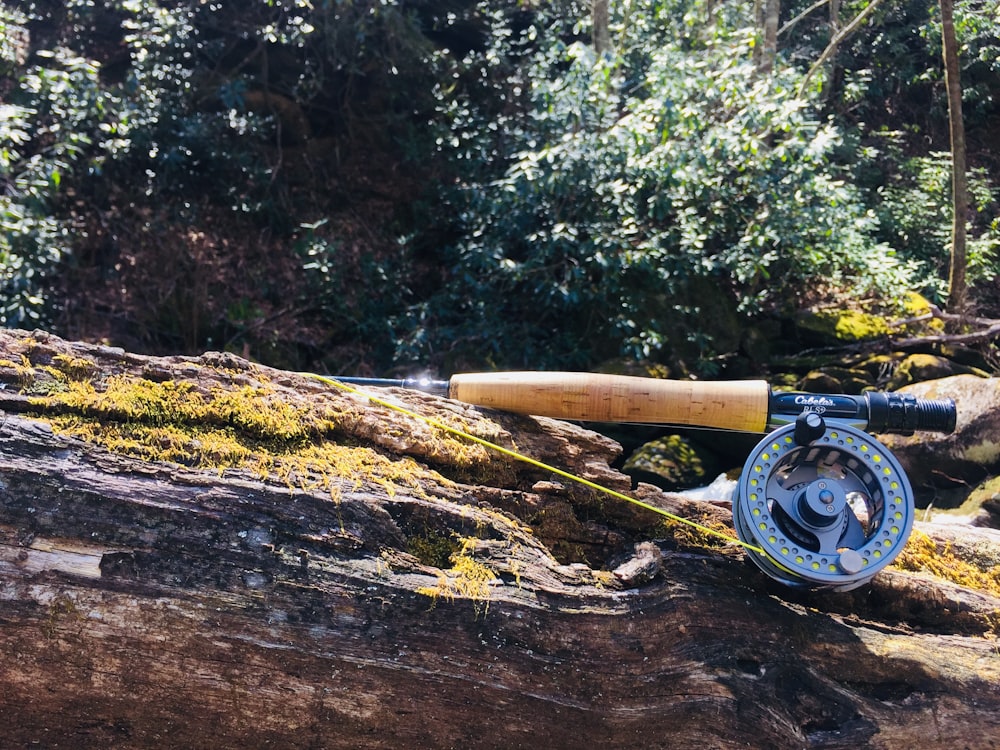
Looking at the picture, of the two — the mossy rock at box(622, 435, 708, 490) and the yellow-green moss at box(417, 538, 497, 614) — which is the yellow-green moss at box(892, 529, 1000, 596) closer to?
the yellow-green moss at box(417, 538, 497, 614)

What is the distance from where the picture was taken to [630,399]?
260 centimetres

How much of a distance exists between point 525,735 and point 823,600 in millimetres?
988

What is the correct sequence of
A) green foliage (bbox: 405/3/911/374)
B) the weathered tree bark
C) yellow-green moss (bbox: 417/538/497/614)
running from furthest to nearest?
green foliage (bbox: 405/3/911/374) → yellow-green moss (bbox: 417/538/497/614) → the weathered tree bark

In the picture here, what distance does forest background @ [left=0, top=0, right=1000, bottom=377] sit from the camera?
239 inches

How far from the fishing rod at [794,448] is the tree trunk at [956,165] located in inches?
184

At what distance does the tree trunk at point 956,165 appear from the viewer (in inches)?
248

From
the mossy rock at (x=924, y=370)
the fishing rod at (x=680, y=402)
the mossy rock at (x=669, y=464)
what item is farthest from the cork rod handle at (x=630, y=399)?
the mossy rock at (x=924, y=370)

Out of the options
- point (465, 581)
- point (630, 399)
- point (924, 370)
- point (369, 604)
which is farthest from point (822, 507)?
point (924, 370)

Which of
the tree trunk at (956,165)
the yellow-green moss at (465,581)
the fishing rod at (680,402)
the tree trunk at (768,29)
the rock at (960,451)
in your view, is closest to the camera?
the yellow-green moss at (465,581)

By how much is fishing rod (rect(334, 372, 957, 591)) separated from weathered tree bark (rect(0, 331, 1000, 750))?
21 cm

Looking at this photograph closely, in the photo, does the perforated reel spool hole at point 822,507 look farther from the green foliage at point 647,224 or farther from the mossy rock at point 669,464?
the green foliage at point 647,224

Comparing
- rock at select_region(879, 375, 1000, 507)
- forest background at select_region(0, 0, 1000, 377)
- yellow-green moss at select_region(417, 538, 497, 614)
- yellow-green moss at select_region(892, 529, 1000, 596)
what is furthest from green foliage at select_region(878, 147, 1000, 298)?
yellow-green moss at select_region(417, 538, 497, 614)

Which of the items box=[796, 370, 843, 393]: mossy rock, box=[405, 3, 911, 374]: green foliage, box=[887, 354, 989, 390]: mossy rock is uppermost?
box=[405, 3, 911, 374]: green foliage

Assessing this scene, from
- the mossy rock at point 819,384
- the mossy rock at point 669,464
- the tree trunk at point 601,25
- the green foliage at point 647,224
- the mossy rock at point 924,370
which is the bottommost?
the mossy rock at point 669,464
